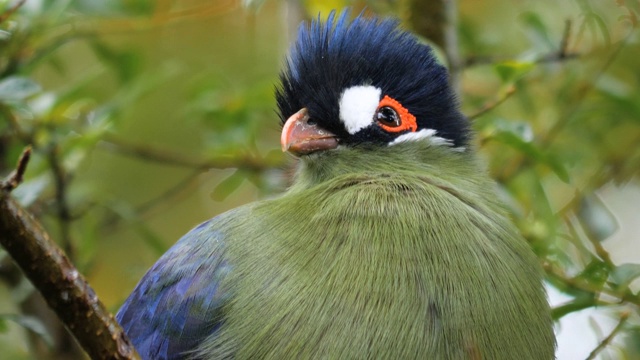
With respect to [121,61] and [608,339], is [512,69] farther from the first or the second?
[121,61]

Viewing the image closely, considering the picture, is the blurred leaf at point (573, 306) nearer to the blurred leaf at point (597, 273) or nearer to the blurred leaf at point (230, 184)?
the blurred leaf at point (597, 273)

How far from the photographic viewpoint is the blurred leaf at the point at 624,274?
298 centimetres

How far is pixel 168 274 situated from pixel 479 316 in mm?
1057

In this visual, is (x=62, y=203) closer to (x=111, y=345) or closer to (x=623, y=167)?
(x=111, y=345)

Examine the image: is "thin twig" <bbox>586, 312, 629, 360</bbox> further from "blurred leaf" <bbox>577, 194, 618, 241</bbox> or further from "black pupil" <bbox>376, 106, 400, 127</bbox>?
"black pupil" <bbox>376, 106, 400, 127</bbox>

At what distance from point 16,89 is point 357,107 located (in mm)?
1120

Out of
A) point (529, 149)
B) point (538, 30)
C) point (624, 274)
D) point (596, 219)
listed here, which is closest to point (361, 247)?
point (529, 149)

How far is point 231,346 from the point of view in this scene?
270 centimetres

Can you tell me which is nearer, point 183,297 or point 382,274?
point 382,274

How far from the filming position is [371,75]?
125 inches

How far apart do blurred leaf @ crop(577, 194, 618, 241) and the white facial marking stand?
3.44 ft

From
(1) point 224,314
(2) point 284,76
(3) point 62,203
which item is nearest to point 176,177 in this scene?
(3) point 62,203

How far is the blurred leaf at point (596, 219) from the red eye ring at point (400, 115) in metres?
0.89

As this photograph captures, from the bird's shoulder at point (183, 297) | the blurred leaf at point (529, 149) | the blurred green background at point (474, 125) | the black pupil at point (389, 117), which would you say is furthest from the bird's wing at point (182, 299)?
the blurred leaf at point (529, 149)
